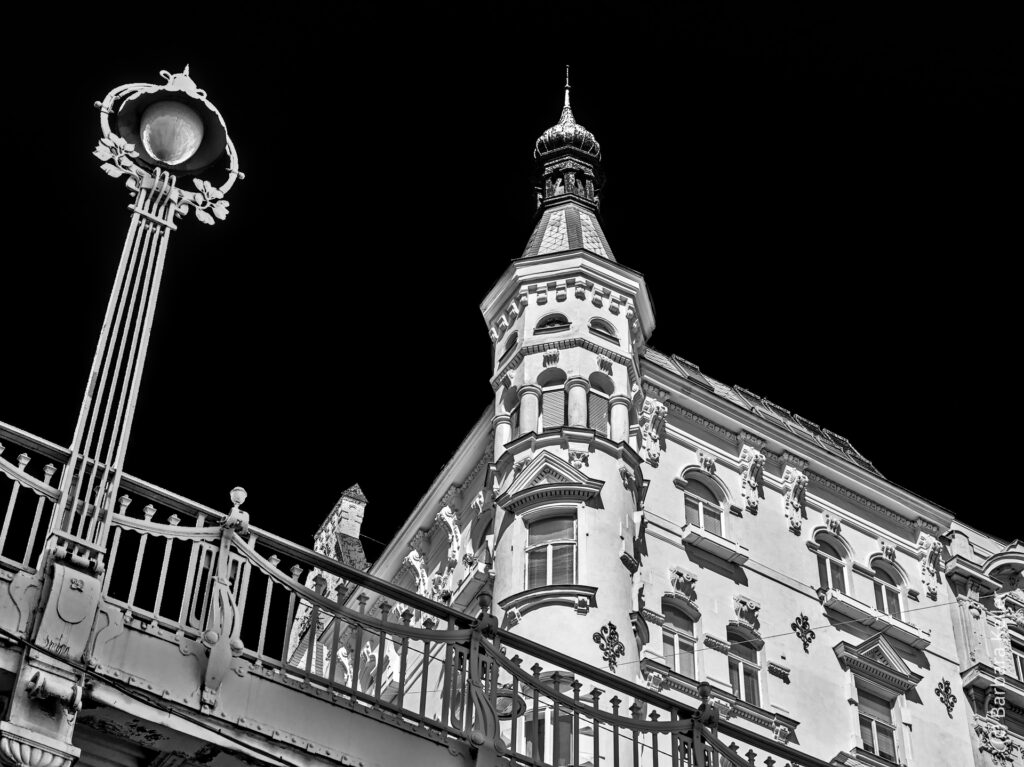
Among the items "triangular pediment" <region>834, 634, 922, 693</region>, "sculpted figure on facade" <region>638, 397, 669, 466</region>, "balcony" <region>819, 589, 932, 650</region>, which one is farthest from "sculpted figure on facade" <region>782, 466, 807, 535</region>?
"sculpted figure on facade" <region>638, 397, 669, 466</region>

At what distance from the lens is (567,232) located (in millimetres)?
37781

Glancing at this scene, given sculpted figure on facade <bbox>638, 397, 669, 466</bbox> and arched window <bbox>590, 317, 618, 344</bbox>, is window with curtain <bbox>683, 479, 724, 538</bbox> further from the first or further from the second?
arched window <bbox>590, 317, 618, 344</bbox>

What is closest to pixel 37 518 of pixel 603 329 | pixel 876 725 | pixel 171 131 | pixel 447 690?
pixel 447 690

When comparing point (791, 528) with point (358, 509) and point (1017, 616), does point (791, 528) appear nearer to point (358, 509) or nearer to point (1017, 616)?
point (1017, 616)

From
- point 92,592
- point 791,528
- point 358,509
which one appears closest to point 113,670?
point 92,592

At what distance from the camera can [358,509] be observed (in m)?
49.0

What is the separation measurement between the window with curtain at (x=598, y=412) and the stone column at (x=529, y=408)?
1066mm

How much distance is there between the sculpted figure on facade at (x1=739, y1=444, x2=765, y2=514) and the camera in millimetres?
35750

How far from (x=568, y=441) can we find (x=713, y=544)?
13.3 ft

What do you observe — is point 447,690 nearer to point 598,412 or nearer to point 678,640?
point 678,640

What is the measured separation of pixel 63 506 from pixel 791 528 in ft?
84.0

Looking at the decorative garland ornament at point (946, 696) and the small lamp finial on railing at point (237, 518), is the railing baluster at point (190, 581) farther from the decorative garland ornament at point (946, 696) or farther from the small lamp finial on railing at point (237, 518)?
the decorative garland ornament at point (946, 696)

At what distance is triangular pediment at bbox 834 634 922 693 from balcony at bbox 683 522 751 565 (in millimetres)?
→ 2906

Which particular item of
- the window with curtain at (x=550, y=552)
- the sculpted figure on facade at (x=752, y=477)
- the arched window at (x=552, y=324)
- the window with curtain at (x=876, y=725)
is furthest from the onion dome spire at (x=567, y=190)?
the window with curtain at (x=876, y=725)
